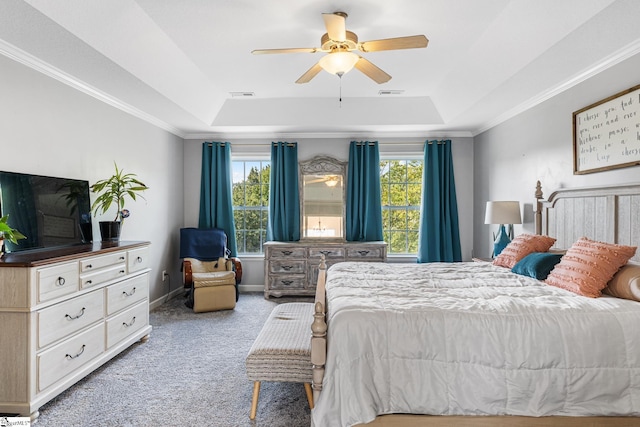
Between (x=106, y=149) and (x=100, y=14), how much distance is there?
1.68 meters

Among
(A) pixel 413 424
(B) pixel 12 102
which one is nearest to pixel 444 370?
(A) pixel 413 424

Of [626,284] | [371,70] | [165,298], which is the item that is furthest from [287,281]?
[626,284]

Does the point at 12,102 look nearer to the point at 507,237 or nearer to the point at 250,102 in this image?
the point at 250,102

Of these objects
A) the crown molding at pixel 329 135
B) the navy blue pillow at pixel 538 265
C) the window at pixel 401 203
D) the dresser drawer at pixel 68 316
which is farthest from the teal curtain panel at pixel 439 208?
the dresser drawer at pixel 68 316

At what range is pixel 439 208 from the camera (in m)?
5.50

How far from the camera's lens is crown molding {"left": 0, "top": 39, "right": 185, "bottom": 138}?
8.61ft

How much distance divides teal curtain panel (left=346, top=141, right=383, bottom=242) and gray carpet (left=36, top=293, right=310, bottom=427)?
246 centimetres

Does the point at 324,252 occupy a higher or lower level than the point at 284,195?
lower

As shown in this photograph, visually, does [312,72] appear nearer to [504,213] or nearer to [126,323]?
[504,213]

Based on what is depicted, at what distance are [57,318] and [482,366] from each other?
2.60 m

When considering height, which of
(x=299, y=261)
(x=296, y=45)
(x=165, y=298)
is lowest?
(x=165, y=298)

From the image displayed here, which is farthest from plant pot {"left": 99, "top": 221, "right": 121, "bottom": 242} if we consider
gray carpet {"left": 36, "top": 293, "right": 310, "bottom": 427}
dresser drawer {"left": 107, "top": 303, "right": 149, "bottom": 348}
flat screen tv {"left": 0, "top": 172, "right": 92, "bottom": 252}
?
gray carpet {"left": 36, "top": 293, "right": 310, "bottom": 427}

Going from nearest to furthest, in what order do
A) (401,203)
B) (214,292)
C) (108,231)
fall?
(108,231) → (214,292) → (401,203)

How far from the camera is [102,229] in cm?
341
